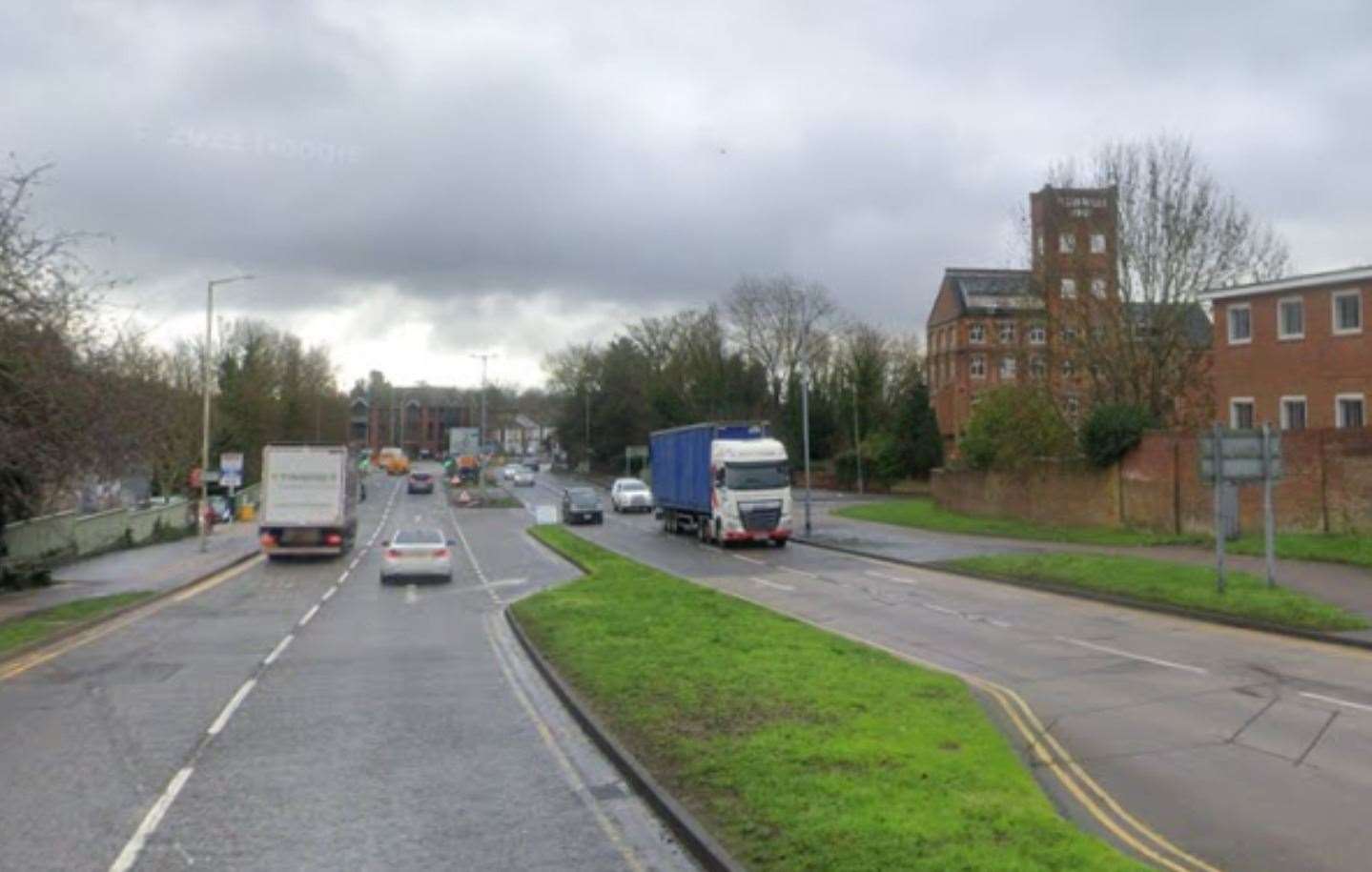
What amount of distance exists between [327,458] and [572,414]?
80.5 m

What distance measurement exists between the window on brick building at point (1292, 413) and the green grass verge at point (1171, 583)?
44.4 ft

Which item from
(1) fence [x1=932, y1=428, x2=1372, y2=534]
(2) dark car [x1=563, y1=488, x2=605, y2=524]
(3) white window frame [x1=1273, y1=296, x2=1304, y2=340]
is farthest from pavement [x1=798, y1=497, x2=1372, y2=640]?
(3) white window frame [x1=1273, y1=296, x2=1304, y2=340]

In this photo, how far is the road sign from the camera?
21391 millimetres

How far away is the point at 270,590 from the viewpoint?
2953cm

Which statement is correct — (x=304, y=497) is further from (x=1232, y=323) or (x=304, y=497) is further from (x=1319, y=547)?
(x=1232, y=323)

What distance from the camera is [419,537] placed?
31172 millimetres

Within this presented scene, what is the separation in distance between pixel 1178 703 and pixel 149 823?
9406 millimetres

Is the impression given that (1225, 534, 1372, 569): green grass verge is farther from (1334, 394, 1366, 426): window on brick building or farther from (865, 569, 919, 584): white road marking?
(1334, 394, 1366, 426): window on brick building

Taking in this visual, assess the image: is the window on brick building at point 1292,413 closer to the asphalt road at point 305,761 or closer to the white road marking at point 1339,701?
the white road marking at point 1339,701

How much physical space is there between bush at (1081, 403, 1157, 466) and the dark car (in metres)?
23.9


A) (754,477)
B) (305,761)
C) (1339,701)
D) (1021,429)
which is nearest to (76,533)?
(754,477)

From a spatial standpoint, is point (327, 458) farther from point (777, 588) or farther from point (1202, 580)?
point (1202, 580)

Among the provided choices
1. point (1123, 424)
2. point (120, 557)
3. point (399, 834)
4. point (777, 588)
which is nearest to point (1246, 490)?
point (1123, 424)

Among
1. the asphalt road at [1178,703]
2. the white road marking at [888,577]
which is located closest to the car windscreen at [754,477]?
the white road marking at [888,577]
